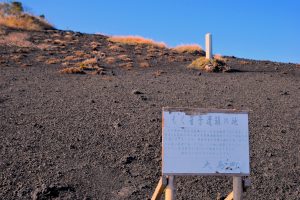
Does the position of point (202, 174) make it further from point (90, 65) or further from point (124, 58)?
point (124, 58)

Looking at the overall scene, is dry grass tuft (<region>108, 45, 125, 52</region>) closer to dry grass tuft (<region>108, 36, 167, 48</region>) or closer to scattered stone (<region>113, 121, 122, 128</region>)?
dry grass tuft (<region>108, 36, 167, 48</region>)

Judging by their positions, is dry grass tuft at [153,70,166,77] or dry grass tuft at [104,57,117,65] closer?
dry grass tuft at [153,70,166,77]

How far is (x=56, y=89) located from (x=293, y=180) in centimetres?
801

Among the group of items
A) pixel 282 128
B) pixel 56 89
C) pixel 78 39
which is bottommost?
pixel 282 128

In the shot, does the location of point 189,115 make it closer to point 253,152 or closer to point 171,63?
point 253,152

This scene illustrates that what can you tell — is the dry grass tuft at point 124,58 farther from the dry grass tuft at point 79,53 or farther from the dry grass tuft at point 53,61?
the dry grass tuft at point 53,61

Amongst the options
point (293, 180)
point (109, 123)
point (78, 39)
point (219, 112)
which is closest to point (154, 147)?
point (109, 123)

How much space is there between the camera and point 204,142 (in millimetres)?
6008

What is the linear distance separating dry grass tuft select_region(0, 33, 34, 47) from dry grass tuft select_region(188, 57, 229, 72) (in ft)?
28.3

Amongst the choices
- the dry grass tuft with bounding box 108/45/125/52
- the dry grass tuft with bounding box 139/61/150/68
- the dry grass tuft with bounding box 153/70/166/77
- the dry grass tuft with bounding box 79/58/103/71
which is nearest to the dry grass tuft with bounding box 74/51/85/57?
the dry grass tuft with bounding box 108/45/125/52

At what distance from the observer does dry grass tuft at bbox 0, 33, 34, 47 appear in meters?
25.1

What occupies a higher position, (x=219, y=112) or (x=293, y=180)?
(x=219, y=112)

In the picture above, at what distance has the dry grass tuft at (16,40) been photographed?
25062mm

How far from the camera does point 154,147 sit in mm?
10328
